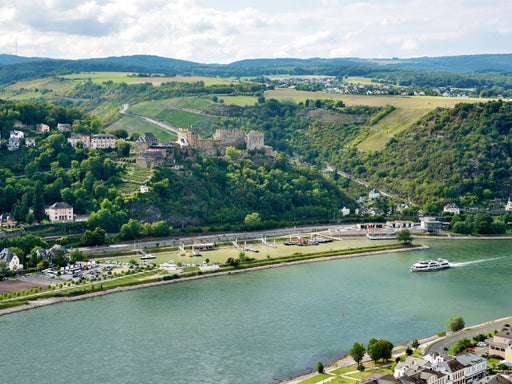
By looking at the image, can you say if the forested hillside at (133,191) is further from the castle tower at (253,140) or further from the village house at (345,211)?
the castle tower at (253,140)

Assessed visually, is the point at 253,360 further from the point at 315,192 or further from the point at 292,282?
the point at 315,192

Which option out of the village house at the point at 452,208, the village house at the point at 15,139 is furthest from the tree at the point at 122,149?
the village house at the point at 452,208

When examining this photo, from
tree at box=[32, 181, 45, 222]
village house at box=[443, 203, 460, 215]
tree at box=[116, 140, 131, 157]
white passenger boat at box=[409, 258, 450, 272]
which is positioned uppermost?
tree at box=[116, 140, 131, 157]

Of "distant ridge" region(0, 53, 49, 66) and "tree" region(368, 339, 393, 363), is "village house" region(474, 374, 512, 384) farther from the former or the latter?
"distant ridge" region(0, 53, 49, 66)

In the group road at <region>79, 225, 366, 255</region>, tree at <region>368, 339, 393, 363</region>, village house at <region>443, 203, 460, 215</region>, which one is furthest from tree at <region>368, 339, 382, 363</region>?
village house at <region>443, 203, 460, 215</region>

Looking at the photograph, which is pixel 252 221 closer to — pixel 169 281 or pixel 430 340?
pixel 169 281
